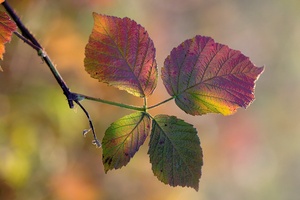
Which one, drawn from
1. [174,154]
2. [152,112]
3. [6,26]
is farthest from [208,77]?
[152,112]

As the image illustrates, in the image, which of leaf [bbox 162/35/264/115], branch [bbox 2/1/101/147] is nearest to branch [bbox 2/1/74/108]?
branch [bbox 2/1/101/147]

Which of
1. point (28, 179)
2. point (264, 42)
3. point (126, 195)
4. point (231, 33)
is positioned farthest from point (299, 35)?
point (28, 179)

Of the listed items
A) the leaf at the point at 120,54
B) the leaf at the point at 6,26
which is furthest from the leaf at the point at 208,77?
the leaf at the point at 6,26

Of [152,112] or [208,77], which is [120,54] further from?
[152,112]

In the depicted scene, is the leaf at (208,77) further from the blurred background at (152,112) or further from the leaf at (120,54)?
the blurred background at (152,112)

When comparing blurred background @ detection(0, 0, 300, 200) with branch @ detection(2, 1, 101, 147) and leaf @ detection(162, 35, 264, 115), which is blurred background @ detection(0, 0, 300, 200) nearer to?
branch @ detection(2, 1, 101, 147)

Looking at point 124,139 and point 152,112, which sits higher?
point 152,112
